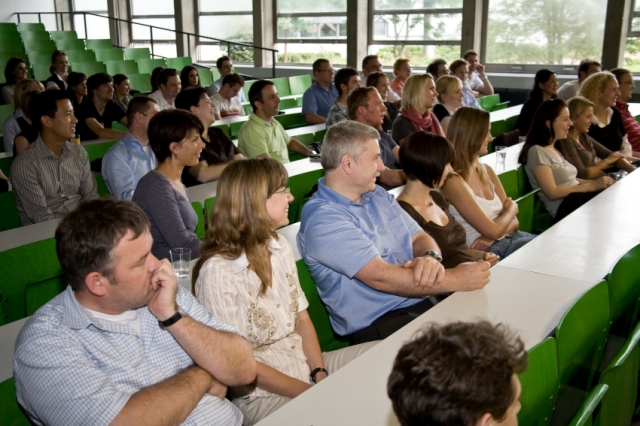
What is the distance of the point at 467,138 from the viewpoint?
350 cm

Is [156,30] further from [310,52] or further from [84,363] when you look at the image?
[84,363]

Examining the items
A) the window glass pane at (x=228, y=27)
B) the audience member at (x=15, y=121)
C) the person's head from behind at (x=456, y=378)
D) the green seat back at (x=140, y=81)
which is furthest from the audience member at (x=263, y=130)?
the window glass pane at (x=228, y=27)

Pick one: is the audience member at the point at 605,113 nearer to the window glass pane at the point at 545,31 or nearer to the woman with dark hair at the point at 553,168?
the woman with dark hair at the point at 553,168

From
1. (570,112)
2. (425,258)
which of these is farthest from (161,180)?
A: (570,112)

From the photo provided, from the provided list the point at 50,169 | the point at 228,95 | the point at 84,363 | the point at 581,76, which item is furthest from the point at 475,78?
the point at 84,363

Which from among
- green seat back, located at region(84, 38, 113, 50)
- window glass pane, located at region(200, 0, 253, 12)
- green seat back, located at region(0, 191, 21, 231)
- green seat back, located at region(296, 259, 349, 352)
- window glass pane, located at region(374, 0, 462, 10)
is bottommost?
green seat back, located at region(296, 259, 349, 352)

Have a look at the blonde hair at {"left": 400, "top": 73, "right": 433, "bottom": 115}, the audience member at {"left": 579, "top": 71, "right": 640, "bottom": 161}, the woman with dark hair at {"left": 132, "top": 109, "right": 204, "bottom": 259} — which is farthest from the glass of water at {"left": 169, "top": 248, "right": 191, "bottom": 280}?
the audience member at {"left": 579, "top": 71, "right": 640, "bottom": 161}

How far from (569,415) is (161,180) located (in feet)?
6.35

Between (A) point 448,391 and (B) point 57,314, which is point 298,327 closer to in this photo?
(B) point 57,314

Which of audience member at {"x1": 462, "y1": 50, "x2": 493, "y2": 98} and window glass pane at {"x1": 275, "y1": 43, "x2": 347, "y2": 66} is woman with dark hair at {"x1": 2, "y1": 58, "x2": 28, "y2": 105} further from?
audience member at {"x1": 462, "y1": 50, "x2": 493, "y2": 98}

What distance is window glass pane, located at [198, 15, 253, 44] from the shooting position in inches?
487

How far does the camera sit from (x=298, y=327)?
225 cm

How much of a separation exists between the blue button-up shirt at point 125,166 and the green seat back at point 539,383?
2607 millimetres

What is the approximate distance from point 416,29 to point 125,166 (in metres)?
8.14
